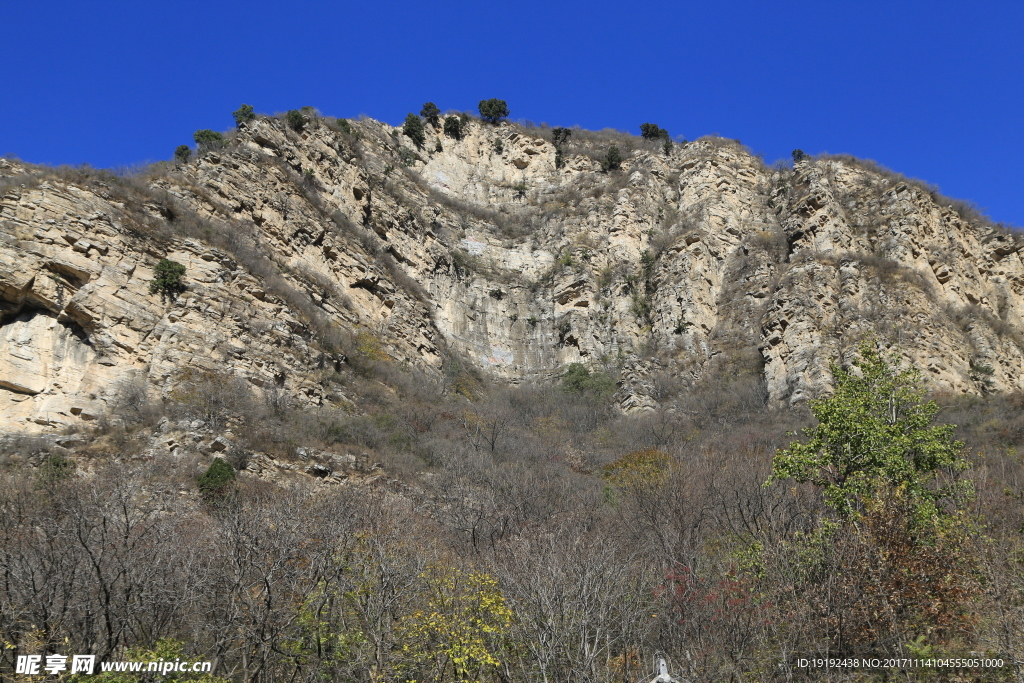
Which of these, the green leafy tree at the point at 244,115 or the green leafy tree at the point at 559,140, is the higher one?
the green leafy tree at the point at 559,140

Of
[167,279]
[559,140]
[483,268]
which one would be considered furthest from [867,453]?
[559,140]

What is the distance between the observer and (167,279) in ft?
81.0

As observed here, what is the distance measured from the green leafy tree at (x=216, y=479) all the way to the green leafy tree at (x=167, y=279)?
8.91 m

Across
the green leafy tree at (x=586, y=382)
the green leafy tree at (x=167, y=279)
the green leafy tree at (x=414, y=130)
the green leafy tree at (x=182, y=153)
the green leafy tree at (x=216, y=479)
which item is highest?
the green leafy tree at (x=414, y=130)

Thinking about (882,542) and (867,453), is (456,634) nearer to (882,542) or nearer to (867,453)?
(882,542)

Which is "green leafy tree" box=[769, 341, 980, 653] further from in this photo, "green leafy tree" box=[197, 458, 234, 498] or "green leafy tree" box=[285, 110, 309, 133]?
"green leafy tree" box=[285, 110, 309, 133]

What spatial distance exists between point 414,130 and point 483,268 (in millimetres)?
15050

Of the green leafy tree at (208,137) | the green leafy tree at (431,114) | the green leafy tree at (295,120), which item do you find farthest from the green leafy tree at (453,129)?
the green leafy tree at (208,137)

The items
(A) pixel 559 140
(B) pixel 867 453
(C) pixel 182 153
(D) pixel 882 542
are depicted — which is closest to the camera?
(D) pixel 882 542

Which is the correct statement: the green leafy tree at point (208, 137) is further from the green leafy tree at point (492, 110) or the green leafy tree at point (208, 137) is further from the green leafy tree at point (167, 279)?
the green leafy tree at point (492, 110)

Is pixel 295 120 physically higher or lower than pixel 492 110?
lower

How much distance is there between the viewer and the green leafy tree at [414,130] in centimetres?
5262

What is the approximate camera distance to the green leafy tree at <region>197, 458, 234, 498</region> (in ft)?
59.8

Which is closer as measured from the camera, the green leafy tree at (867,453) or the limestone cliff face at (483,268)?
the green leafy tree at (867,453)
